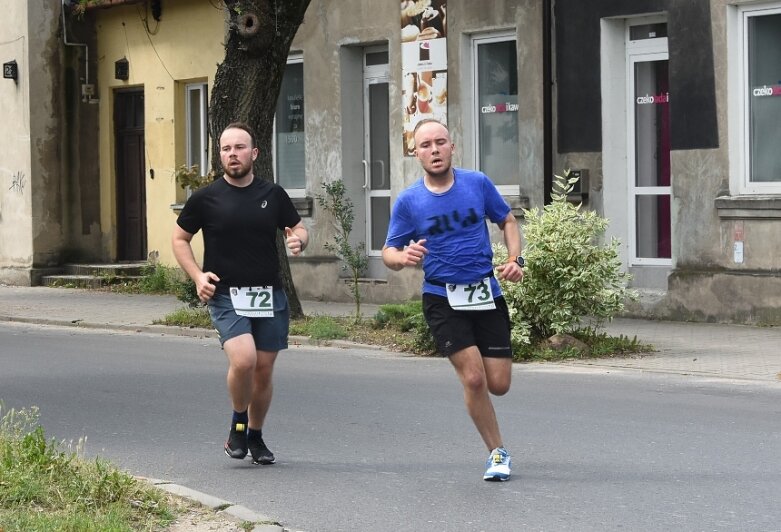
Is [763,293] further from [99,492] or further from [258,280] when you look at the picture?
[99,492]

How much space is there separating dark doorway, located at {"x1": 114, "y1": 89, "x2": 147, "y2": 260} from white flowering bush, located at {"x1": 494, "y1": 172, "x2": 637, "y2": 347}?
1401cm

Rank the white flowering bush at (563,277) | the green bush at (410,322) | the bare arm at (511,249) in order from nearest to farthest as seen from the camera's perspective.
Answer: the bare arm at (511,249)
the white flowering bush at (563,277)
the green bush at (410,322)

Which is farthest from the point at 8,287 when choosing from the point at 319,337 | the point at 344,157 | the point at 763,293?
the point at 763,293

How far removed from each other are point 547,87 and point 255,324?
1094 cm

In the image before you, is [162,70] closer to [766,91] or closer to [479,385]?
[766,91]

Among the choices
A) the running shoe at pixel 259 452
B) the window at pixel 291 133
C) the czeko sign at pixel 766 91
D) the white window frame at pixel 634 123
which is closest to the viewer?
the running shoe at pixel 259 452

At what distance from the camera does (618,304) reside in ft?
45.8

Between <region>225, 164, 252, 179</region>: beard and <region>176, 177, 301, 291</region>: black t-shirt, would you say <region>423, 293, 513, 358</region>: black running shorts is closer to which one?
<region>176, 177, 301, 291</region>: black t-shirt

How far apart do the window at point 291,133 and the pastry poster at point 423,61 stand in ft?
8.42

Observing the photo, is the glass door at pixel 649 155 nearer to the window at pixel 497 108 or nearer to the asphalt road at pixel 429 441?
the window at pixel 497 108

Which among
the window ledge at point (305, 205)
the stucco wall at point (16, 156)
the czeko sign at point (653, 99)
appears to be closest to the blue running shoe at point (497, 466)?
the czeko sign at point (653, 99)

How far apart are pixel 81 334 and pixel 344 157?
5.35 metres

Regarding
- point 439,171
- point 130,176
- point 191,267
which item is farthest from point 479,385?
point 130,176

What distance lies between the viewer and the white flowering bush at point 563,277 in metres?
13.8
